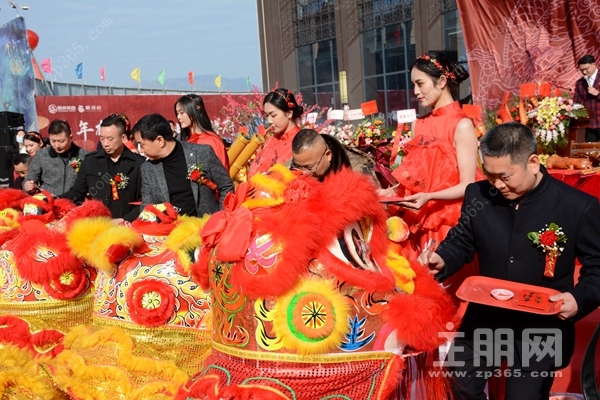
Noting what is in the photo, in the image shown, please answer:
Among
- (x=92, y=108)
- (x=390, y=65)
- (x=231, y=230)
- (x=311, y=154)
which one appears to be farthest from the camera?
(x=92, y=108)

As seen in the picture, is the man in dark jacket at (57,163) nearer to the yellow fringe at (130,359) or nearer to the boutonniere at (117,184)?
the boutonniere at (117,184)

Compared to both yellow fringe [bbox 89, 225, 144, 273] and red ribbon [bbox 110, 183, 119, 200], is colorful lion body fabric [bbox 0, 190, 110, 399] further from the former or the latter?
red ribbon [bbox 110, 183, 119, 200]

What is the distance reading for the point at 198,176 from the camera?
4.13 m

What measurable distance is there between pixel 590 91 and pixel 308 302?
6126 millimetres

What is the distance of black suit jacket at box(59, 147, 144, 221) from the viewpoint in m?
4.66

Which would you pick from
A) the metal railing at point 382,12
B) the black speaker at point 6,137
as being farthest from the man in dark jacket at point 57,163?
the metal railing at point 382,12

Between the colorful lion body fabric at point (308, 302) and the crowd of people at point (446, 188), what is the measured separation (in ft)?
0.74

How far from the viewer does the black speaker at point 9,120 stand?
1057 centimetres

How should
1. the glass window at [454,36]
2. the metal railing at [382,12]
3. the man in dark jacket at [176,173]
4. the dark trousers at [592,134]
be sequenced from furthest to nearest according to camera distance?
1. the metal railing at [382,12]
2. the glass window at [454,36]
3. the dark trousers at [592,134]
4. the man in dark jacket at [176,173]

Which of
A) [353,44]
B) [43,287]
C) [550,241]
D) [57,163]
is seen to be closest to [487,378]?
[550,241]

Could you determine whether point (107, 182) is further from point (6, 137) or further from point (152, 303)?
point (6, 137)

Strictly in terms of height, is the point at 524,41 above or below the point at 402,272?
above

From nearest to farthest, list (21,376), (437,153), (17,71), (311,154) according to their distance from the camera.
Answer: (311,154), (21,376), (437,153), (17,71)

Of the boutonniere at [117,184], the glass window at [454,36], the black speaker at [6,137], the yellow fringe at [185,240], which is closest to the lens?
the yellow fringe at [185,240]
